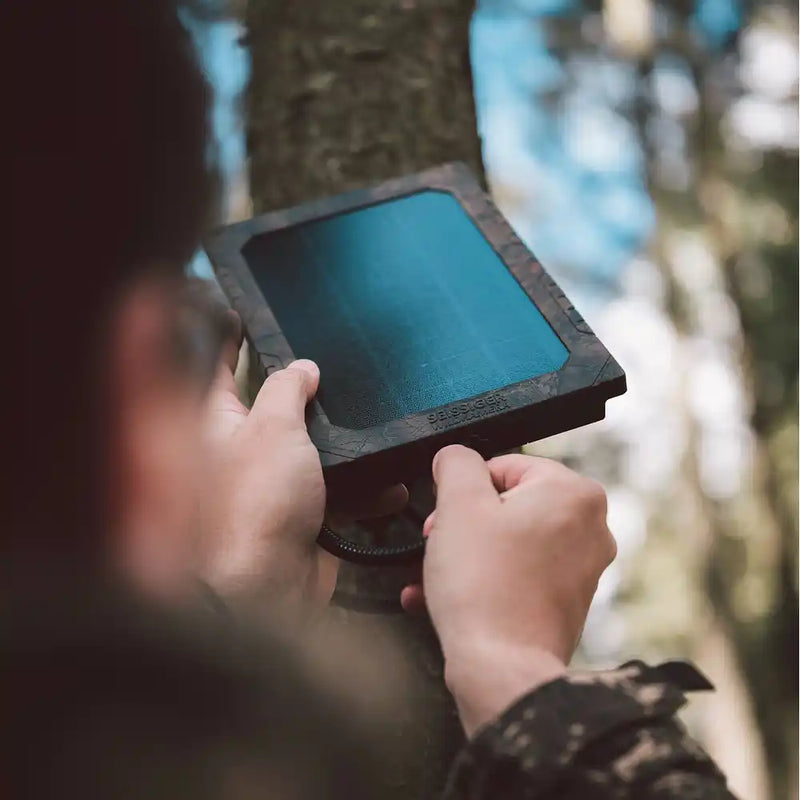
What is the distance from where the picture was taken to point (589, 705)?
3.28 feet

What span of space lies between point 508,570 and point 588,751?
0.25m

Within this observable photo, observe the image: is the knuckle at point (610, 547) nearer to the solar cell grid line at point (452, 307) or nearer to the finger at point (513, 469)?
the finger at point (513, 469)

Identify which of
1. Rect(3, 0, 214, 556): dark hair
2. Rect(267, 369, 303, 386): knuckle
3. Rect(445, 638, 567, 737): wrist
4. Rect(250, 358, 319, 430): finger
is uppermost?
Rect(3, 0, 214, 556): dark hair

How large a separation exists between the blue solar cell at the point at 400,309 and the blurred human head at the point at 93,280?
2.62ft

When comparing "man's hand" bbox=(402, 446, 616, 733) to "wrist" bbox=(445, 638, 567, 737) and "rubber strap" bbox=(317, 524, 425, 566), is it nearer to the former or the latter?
"wrist" bbox=(445, 638, 567, 737)

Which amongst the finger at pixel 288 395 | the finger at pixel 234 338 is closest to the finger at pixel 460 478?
the finger at pixel 288 395

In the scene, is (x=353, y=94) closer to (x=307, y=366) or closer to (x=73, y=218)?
(x=307, y=366)

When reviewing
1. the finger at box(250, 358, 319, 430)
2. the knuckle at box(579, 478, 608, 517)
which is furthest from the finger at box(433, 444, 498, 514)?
the finger at box(250, 358, 319, 430)

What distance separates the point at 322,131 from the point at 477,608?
132cm

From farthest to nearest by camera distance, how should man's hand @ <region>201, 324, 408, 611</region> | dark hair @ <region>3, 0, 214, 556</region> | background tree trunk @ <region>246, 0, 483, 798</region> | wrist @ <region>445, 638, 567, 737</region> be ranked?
1. background tree trunk @ <region>246, 0, 483, 798</region>
2. man's hand @ <region>201, 324, 408, 611</region>
3. wrist @ <region>445, 638, 567, 737</region>
4. dark hair @ <region>3, 0, 214, 556</region>

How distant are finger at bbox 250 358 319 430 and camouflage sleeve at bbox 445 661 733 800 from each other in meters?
0.60

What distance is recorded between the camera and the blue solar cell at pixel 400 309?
1.47m

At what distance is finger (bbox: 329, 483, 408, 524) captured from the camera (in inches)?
58.9

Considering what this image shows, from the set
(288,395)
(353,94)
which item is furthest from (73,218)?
(353,94)
